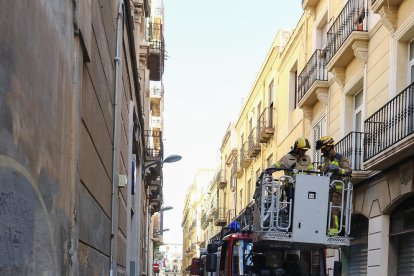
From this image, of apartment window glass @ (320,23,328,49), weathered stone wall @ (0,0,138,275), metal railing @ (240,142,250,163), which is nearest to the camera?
weathered stone wall @ (0,0,138,275)

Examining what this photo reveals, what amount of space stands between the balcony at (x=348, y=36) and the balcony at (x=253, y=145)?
12.6 m

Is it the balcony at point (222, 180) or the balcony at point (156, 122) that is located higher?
the balcony at point (156, 122)

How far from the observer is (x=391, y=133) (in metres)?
13.1

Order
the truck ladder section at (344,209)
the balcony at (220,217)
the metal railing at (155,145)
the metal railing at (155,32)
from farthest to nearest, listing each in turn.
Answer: the balcony at (220,217)
the metal railing at (155,32)
the metal railing at (155,145)
the truck ladder section at (344,209)

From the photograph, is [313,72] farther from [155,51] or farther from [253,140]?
[253,140]

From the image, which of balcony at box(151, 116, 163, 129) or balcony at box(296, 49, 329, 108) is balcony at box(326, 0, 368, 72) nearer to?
balcony at box(296, 49, 329, 108)

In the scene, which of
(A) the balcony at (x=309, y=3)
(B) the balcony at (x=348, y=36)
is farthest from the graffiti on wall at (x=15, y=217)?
(A) the balcony at (x=309, y=3)

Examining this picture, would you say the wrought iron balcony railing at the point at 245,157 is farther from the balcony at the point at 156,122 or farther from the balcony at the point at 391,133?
the balcony at the point at 391,133

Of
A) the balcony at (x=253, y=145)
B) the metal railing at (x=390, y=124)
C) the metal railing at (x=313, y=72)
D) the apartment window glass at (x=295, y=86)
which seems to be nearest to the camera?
the metal railing at (x=390, y=124)

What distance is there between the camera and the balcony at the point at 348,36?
51.6 ft

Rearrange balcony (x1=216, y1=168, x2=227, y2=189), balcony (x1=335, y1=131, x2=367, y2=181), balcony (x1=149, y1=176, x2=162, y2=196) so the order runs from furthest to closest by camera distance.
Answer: balcony (x1=216, y1=168, x2=227, y2=189) → balcony (x1=149, y1=176, x2=162, y2=196) → balcony (x1=335, y1=131, x2=367, y2=181)

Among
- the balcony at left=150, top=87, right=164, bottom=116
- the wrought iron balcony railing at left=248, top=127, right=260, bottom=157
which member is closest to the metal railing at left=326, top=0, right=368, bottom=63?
the wrought iron balcony railing at left=248, top=127, right=260, bottom=157

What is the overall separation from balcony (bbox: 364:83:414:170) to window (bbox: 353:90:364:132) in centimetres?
223

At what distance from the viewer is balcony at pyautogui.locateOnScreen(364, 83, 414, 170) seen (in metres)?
12.1
